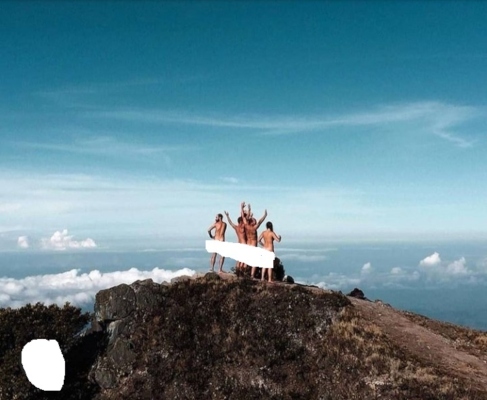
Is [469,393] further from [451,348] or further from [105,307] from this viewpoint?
[105,307]

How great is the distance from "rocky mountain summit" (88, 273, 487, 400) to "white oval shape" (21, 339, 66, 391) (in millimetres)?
1875

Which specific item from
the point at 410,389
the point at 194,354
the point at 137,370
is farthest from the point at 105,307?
the point at 410,389

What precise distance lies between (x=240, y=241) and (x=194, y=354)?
8438 mm

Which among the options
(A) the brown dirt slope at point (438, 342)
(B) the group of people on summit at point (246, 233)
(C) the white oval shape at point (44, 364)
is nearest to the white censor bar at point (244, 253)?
(B) the group of people on summit at point (246, 233)

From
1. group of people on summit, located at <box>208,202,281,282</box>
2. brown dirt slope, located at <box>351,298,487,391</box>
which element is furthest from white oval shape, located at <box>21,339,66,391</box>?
brown dirt slope, located at <box>351,298,487,391</box>

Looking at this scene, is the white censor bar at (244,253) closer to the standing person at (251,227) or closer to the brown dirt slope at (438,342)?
the standing person at (251,227)

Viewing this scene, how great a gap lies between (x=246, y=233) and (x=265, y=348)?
8.18 meters

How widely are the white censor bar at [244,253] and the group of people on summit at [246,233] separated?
11.5 inches

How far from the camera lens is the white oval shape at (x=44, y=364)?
24.1m

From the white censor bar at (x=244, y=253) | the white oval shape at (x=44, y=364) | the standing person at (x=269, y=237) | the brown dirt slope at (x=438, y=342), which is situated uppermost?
the standing person at (x=269, y=237)

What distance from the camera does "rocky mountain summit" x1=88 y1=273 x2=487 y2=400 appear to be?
22688 mm

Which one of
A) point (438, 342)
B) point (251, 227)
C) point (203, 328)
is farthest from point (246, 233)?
point (438, 342)

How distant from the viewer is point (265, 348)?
998 inches

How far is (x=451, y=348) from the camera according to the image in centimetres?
2683
